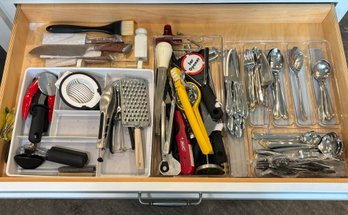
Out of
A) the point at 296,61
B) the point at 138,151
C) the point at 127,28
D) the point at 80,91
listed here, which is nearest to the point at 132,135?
the point at 138,151

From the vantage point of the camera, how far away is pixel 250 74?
0.73m

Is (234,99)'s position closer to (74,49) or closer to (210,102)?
(210,102)

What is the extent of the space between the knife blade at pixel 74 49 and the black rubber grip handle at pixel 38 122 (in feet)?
0.44

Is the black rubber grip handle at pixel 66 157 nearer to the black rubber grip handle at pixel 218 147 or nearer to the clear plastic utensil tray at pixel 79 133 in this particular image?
the clear plastic utensil tray at pixel 79 133

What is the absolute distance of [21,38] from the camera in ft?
2.42

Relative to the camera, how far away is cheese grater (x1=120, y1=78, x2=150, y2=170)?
0.64 m

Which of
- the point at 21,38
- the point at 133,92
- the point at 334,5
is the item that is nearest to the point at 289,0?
the point at 334,5

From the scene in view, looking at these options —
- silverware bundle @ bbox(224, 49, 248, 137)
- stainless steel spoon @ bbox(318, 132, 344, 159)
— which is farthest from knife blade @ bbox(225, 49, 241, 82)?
stainless steel spoon @ bbox(318, 132, 344, 159)

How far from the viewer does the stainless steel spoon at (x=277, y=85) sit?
688 millimetres

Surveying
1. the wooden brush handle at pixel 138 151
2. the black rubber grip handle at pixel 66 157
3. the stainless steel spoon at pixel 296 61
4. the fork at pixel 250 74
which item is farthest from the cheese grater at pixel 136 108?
the stainless steel spoon at pixel 296 61

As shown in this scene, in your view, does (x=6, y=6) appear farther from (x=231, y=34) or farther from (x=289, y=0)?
(x=289, y=0)

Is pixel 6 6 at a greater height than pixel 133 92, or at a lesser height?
greater

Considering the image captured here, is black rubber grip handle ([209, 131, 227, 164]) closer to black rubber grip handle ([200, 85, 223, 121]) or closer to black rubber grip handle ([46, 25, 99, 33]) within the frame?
black rubber grip handle ([200, 85, 223, 121])

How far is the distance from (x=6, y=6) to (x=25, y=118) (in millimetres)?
273
